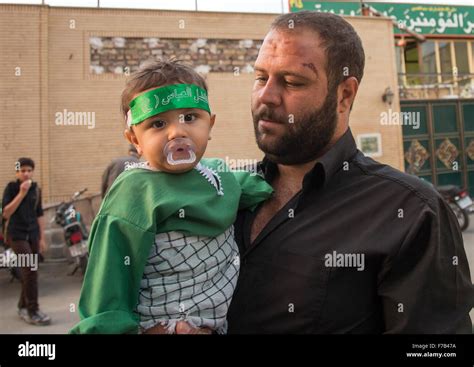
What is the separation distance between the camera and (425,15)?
10.6 meters

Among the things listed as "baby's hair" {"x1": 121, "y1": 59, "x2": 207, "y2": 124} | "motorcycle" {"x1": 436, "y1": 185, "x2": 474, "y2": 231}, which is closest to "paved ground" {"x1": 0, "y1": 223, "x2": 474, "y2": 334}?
"motorcycle" {"x1": 436, "y1": 185, "x2": 474, "y2": 231}

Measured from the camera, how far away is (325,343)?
4.04 feet

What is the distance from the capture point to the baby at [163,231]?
1187 millimetres

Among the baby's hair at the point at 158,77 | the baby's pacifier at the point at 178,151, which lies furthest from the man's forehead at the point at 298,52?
the baby's pacifier at the point at 178,151

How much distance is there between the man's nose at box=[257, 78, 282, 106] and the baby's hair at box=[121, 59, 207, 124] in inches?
7.5

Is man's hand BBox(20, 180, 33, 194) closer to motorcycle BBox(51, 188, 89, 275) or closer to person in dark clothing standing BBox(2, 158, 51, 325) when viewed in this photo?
person in dark clothing standing BBox(2, 158, 51, 325)

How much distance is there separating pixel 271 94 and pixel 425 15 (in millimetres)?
10809

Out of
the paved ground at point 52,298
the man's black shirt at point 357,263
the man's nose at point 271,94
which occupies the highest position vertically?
the man's nose at point 271,94

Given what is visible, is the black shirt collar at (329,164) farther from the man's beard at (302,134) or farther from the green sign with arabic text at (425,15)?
the green sign with arabic text at (425,15)

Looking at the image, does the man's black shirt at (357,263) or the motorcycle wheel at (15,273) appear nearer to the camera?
the man's black shirt at (357,263)

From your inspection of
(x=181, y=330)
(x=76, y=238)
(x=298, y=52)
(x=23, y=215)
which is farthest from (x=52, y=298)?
(x=298, y=52)

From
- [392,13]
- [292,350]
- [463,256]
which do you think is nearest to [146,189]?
[292,350]

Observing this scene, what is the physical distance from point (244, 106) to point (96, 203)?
12.7 feet

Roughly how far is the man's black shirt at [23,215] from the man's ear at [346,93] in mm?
4050
